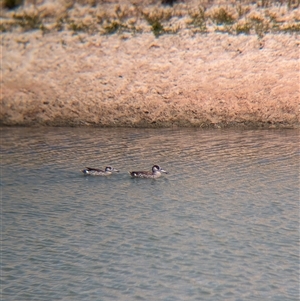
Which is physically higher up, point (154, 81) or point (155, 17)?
point (155, 17)

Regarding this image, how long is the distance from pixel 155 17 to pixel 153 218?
11.5 metres

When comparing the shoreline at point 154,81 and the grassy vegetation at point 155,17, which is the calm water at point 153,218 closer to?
the shoreline at point 154,81

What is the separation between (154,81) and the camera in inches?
890

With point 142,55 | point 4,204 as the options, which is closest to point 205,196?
point 4,204

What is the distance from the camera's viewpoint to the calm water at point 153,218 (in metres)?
10.9

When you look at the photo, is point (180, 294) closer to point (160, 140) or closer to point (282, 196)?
point (282, 196)

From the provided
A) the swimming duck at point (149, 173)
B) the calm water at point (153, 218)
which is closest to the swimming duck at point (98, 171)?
the calm water at point (153, 218)

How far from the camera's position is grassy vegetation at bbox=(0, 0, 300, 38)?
76.0ft

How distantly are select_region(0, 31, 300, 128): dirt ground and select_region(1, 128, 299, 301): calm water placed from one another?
3.69 feet

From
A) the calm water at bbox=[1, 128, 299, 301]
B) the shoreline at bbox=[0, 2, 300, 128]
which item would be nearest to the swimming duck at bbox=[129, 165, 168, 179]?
the calm water at bbox=[1, 128, 299, 301]

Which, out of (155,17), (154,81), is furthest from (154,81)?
(155,17)

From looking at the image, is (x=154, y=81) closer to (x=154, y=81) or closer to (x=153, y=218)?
(x=154, y=81)

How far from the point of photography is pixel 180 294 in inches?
412

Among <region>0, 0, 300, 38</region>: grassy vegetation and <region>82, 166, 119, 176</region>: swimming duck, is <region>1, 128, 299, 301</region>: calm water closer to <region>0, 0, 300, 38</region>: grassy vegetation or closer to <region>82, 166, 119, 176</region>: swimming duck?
<region>82, 166, 119, 176</region>: swimming duck
